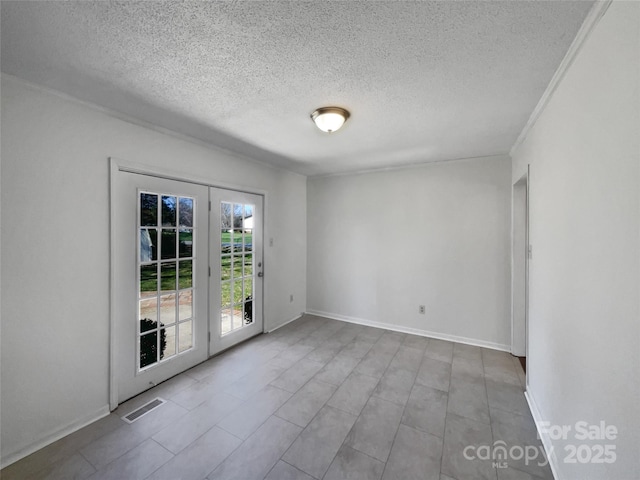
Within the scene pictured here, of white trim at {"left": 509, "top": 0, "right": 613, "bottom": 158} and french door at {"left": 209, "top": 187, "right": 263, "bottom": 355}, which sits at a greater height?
white trim at {"left": 509, "top": 0, "right": 613, "bottom": 158}

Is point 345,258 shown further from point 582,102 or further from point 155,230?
point 582,102

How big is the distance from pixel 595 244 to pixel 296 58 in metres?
1.79

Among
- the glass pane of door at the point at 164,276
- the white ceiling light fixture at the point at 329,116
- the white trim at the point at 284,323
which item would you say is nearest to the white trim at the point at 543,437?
the white ceiling light fixture at the point at 329,116

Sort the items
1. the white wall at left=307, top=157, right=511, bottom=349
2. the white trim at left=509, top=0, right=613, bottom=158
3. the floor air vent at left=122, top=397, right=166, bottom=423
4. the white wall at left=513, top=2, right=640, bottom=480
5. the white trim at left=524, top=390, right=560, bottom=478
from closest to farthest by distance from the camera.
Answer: the white wall at left=513, top=2, right=640, bottom=480 → the white trim at left=509, top=0, right=613, bottom=158 → the white trim at left=524, top=390, right=560, bottom=478 → the floor air vent at left=122, top=397, right=166, bottom=423 → the white wall at left=307, top=157, right=511, bottom=349

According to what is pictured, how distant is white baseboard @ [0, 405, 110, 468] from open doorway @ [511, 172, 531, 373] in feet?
14.0

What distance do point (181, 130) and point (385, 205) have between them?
2.84 metres

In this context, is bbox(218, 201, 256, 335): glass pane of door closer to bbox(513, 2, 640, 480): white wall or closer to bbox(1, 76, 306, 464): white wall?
bbox(1, 76, 306, 464): white wall

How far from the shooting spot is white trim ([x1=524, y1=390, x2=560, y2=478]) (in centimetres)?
159

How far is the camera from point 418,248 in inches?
148

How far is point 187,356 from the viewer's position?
9.11 ft

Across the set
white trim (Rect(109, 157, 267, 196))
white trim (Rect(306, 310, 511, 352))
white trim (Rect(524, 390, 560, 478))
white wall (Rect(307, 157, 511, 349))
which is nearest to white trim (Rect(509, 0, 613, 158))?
white wall (Rect(307, 157, 511, 349))

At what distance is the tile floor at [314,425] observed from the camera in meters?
1.62

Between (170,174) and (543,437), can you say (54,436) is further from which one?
(543,437)

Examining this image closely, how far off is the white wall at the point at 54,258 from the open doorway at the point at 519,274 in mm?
4040
